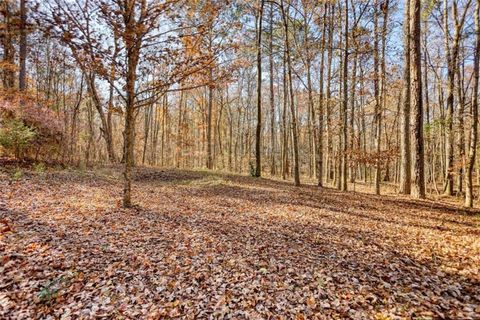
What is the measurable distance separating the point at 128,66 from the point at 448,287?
7.54 meters

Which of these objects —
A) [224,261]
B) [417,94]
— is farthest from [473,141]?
[224,261]

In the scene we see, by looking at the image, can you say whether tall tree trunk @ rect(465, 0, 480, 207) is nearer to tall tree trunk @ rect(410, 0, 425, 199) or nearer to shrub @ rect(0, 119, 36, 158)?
tall tree trunk @ rect(410, 0, 425, 199)

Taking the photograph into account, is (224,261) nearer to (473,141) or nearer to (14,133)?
(473,141)

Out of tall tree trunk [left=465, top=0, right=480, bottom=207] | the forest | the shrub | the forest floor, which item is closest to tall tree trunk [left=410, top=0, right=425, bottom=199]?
the forest

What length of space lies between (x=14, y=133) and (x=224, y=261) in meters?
10.0

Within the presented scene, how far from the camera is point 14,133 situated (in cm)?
963

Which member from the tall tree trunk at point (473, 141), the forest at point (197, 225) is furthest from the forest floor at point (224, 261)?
the tall tree trunk at point (473, 141)

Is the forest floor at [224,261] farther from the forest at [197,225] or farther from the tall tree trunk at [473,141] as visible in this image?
the tall tree trunk at [473,141]

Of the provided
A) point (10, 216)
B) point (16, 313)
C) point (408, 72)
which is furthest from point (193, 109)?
point (16, 313)

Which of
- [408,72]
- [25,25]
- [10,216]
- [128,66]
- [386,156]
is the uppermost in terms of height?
[408,72]

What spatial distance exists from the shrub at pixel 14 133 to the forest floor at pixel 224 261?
8.68 ft

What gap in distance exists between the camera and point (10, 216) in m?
5.46

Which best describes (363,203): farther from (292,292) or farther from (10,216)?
(10,216)

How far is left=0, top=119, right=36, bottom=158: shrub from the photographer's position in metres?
9.61
